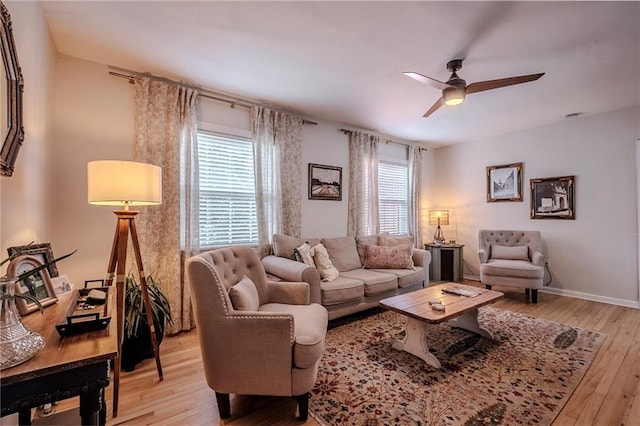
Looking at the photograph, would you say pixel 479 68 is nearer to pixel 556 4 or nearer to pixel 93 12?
pixel 556 4

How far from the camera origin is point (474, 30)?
2.07m

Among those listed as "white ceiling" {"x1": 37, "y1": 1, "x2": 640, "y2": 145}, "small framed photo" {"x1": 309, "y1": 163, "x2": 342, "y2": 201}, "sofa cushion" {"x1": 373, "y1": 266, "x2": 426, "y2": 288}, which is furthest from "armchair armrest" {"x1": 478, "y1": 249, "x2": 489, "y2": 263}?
"small framed photo" {"x1": 309, "y1": 163, "x2": 342, "y2": 201}

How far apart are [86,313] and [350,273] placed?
8.81ft

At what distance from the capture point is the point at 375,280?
321cm

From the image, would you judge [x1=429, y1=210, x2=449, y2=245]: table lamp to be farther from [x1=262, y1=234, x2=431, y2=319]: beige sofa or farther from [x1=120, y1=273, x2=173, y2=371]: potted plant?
[x1=120, y1=273, x2=173, y2=371]: potted plant

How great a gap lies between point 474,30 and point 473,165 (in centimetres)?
357

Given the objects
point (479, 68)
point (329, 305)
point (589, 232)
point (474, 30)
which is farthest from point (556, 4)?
point (589, 232)

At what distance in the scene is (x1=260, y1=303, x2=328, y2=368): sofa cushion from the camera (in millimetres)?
1612

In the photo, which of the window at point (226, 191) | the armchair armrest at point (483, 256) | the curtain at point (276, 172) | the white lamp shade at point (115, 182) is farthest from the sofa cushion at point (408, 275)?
the white lamp shade at point (115, 182)

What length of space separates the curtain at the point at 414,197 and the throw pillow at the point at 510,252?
1.27 metres

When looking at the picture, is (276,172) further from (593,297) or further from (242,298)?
(593,297)

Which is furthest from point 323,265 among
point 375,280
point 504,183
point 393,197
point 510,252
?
point 504,183

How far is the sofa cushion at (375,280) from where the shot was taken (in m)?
3.15

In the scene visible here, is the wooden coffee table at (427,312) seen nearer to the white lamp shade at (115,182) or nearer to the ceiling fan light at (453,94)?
the ceiling fan light at (453,94)
